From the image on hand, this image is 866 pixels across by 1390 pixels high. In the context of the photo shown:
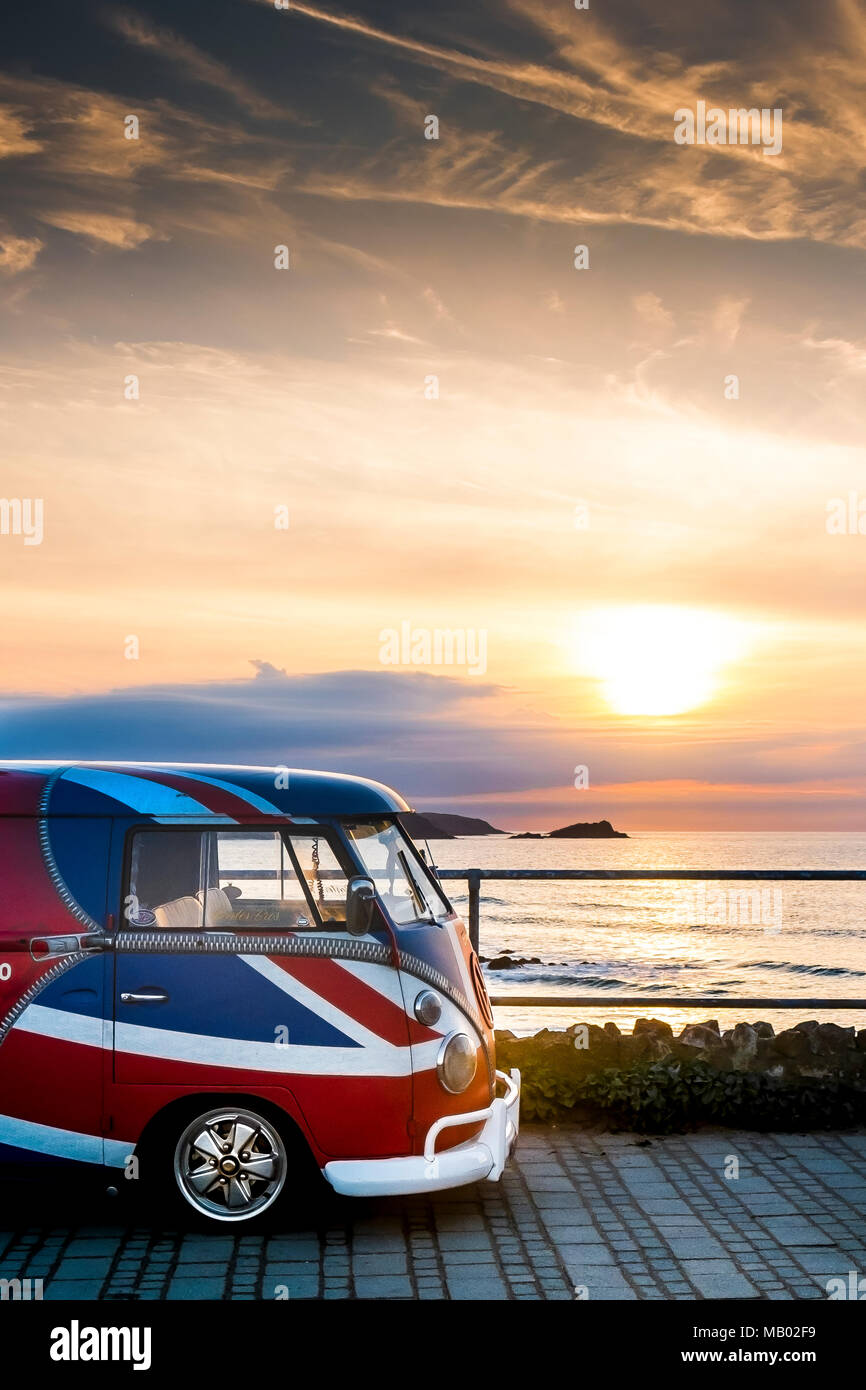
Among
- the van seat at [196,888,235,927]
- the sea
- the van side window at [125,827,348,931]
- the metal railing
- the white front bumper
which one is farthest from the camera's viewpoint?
the sea

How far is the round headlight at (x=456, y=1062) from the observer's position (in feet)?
20.4

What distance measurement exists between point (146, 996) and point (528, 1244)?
7.10 ft

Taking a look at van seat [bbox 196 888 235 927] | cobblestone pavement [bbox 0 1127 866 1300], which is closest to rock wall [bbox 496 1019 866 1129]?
cobblestone pavement [bbox 0 1127 866 1300]

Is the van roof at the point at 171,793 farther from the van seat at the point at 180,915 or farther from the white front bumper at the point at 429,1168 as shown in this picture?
the white front bumper at the point at 429,1168

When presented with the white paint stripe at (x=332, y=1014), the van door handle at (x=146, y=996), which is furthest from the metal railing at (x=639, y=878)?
the van door handle at (x=146, y=996)

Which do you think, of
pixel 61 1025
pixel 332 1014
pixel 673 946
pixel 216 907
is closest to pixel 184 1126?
pixel 61 1025

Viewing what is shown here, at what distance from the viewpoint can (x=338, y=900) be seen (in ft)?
20.7

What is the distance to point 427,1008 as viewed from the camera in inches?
245

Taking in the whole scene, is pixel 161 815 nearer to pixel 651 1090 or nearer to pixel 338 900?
pixel 338 900

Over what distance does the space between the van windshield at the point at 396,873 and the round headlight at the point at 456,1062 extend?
61 cm

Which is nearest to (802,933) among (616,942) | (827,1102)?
(616,942)

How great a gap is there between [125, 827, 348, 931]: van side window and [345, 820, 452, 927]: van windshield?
17 cm

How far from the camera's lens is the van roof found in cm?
640

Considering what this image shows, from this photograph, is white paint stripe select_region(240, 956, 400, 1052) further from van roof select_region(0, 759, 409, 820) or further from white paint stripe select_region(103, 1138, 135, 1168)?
white paint stripe select_region(103, 1138, 135, 1168)
